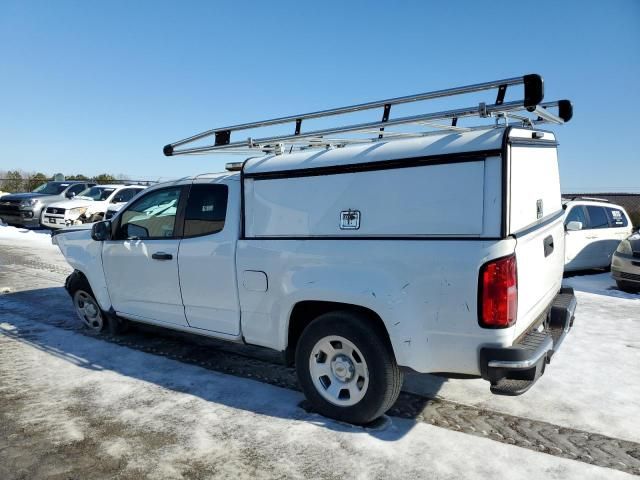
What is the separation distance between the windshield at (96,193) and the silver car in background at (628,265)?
1542 cm

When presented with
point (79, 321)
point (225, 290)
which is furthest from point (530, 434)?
point (79, 321)

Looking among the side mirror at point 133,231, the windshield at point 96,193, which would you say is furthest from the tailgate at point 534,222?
the windshield at point 96,193

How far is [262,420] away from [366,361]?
94 centimetres

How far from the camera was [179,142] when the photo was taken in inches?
188

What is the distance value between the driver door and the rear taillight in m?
2.85

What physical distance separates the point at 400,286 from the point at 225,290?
1672 millimetres

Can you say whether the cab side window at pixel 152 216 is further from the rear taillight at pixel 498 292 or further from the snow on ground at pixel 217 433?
the rear taillight at pixel 498 292

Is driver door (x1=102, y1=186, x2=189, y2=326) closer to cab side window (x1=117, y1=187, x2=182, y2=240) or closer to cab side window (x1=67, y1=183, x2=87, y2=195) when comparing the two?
cab side window (x1=117, y1=187, x2=182, y2=240)

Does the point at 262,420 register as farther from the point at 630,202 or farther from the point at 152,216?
the point at 630,202

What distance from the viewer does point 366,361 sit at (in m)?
3.32

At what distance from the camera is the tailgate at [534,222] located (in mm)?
2973

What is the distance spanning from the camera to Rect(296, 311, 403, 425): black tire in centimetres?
327

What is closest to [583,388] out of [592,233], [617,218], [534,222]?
[534,222]

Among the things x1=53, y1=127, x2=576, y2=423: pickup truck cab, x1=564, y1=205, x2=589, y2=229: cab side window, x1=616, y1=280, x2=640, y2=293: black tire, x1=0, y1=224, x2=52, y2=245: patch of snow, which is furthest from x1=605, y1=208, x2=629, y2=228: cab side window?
x1=0, y1=224, x2=52, y2=245: patch of snow
